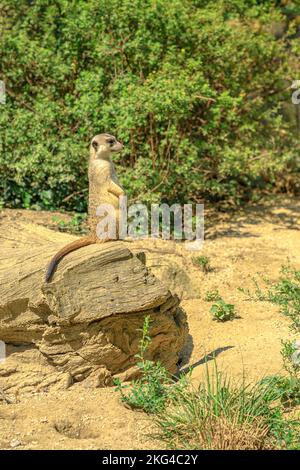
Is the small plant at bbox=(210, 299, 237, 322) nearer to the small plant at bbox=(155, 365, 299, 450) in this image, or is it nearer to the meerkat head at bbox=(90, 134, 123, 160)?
the meerkat head at bbox=(90, 134, 123, 160)

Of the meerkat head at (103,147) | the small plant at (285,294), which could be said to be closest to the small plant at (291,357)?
the small plant at (285,294)

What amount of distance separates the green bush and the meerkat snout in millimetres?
2479

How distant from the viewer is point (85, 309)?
4938 millimetres

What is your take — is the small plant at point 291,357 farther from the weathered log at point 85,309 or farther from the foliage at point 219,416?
the weathered log at point 85,309

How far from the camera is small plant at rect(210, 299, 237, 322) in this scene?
643 cm

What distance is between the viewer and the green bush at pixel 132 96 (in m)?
8.59

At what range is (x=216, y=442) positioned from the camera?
397 centimetres

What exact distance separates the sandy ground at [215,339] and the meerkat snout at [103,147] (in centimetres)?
176

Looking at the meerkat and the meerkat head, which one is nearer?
the meerkat

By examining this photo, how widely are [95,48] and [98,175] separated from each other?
378cm

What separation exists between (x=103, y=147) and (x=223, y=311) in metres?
1.85

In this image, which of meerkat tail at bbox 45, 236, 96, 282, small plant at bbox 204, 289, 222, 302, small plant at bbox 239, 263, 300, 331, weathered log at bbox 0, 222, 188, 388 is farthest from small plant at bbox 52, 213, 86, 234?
meerkat tail at bbox 45, 236, 96, 282

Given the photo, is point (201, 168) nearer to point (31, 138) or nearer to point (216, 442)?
point (31, 138)
